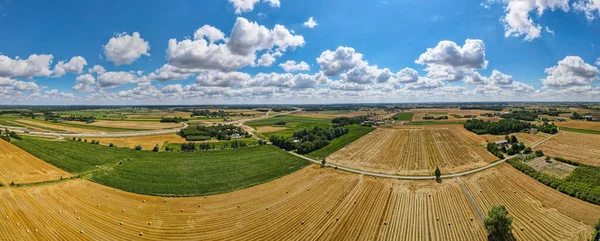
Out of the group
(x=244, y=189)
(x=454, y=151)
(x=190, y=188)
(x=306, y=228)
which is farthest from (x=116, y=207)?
(x=454, y=151)

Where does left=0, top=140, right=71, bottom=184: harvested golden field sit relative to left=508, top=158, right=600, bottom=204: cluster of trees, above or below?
above

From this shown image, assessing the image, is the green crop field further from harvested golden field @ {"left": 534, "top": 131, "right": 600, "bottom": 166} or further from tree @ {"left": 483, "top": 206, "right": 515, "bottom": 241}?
harvested golden field @ {"left": 534, "top": 131, "right": 600, "bottom": 166}

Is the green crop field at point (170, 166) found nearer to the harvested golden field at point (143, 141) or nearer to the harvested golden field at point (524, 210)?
the harvested golden field at point (143, 141)

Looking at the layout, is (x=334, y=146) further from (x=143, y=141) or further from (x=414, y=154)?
(x=143, y=141)

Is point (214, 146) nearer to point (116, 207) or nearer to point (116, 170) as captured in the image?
point (116, 170)

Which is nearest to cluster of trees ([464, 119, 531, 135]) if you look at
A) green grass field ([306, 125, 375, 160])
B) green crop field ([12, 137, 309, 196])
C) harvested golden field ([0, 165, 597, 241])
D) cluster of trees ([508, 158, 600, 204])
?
green grass field ([306, 125, 375, 160])
